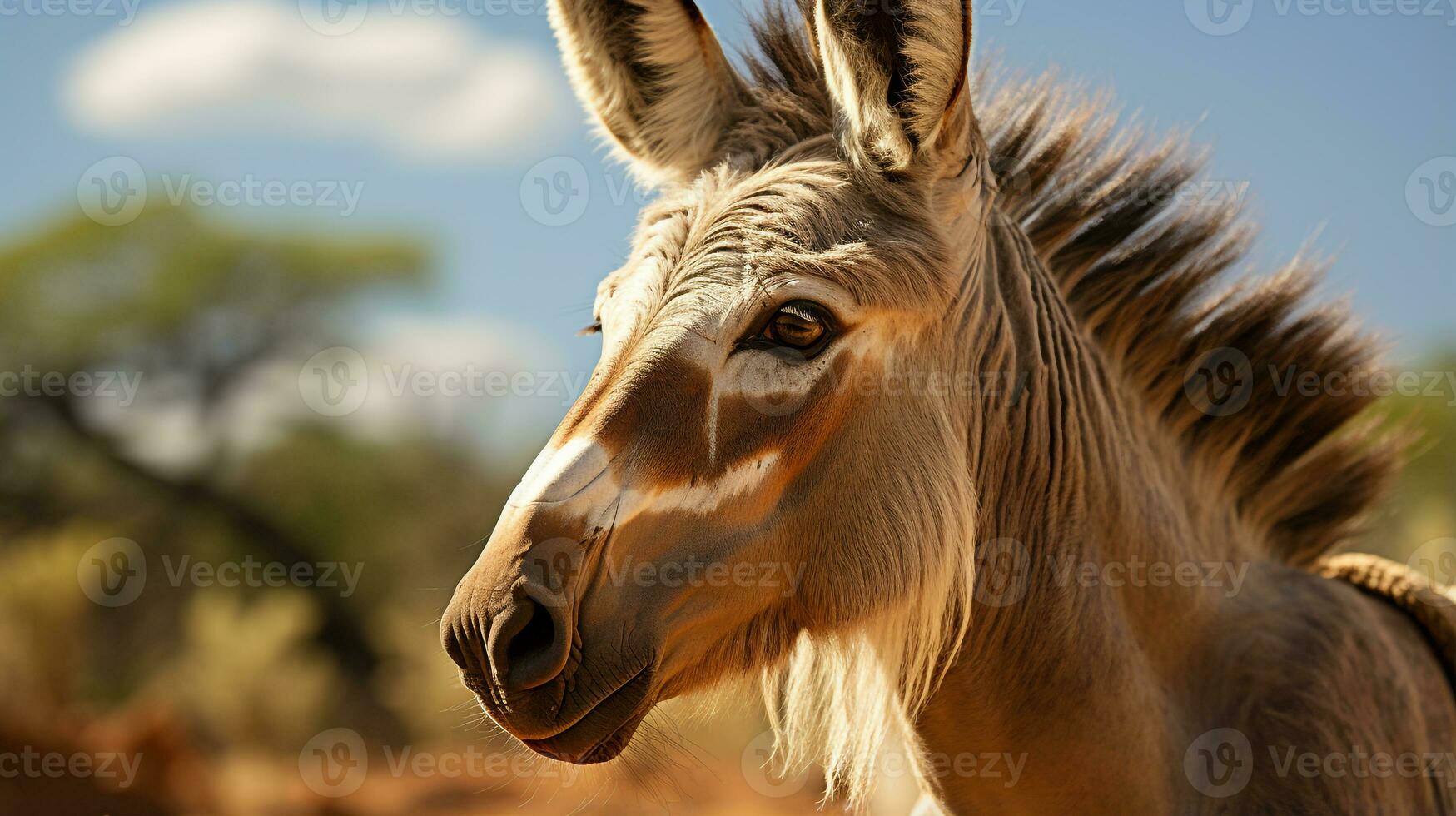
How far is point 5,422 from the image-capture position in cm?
2212

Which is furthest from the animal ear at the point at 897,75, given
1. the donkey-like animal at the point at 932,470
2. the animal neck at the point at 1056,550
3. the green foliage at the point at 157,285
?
the green foliage at the point at 157,285

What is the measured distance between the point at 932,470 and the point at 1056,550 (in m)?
0.43

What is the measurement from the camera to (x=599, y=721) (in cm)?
205

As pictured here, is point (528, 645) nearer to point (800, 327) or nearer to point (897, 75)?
point (800, 327)

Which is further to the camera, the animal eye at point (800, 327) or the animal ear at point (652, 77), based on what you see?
the animal ear at point (652, 77)

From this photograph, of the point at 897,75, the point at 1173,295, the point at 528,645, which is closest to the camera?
the point at 528,645

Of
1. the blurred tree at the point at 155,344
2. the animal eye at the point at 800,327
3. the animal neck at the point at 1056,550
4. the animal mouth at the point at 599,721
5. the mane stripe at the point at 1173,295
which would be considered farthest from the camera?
the blurred tree at the point at 155,344

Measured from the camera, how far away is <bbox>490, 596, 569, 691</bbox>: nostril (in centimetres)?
191

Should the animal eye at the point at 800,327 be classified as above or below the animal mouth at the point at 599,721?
above

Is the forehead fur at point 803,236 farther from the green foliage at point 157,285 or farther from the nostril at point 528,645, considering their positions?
the green foliage at point 157,285

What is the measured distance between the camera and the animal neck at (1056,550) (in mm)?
2408

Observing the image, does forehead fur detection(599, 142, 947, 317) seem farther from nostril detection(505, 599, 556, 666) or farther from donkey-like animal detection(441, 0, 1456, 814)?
nostril detection(505, 599, 556, 666)

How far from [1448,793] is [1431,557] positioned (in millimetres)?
2431

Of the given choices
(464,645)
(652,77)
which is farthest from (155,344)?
(464,645)
